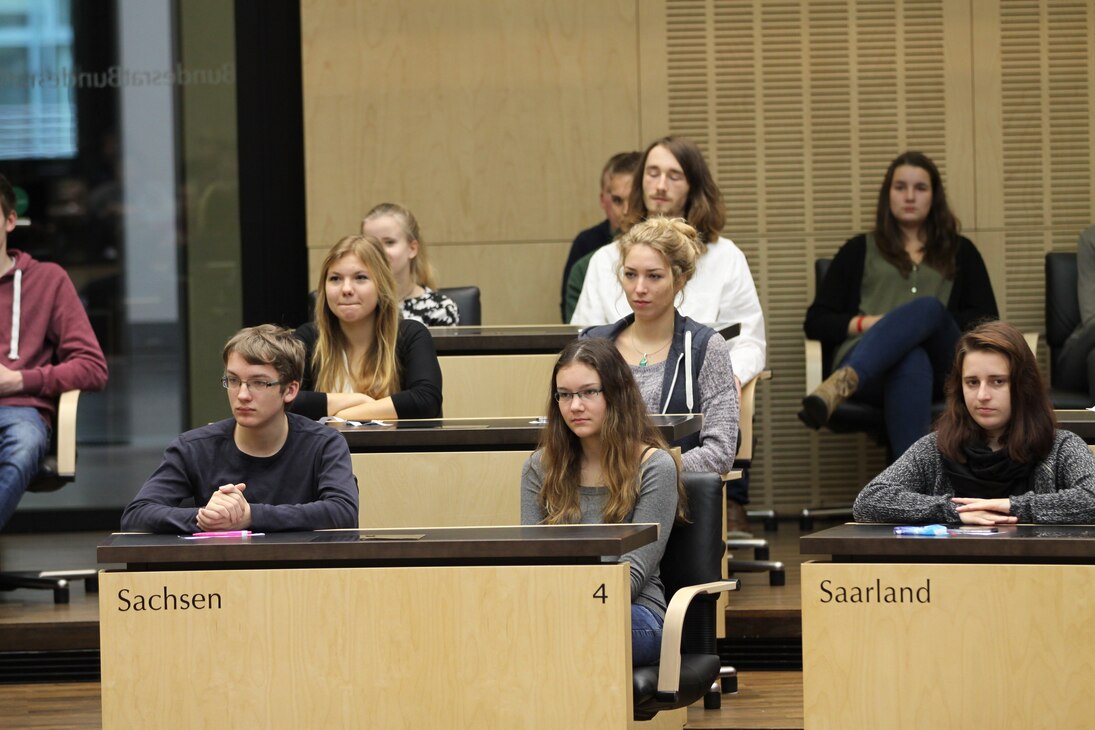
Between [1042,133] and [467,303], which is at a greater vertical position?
[1042,133]

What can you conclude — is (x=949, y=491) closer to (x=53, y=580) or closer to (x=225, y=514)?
(x=225, y=514)

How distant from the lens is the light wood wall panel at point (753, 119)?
688cm

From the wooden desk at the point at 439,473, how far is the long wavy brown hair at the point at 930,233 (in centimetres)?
235

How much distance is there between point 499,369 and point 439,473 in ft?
3.33

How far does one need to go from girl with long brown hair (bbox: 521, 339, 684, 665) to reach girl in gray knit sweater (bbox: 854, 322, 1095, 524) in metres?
0.47

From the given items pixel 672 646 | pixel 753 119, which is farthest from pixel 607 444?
pixel 753 119

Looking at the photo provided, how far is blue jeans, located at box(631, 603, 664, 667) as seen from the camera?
351 centimetres

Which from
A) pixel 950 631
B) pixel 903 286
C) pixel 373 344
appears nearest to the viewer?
pixel 950 631

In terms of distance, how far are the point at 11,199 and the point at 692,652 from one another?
298 centimetres

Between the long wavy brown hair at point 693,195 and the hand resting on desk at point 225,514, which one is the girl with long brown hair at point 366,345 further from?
the hand resting on desk at point 225,514

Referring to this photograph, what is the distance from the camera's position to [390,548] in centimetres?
319

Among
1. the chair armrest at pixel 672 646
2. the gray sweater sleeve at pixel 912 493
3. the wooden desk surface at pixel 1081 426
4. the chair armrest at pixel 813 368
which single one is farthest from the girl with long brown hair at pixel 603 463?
the chair armrest at pixel 813 368

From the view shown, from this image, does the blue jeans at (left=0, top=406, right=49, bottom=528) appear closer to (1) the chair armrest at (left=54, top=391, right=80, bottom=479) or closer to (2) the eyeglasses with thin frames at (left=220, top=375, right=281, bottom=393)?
(1) the chair armrest at (left=54, top=391, right=80, bottom=479)

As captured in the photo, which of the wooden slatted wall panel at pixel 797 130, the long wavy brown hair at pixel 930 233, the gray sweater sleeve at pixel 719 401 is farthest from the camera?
the wooden slatted wall panel at pixel 797 130
